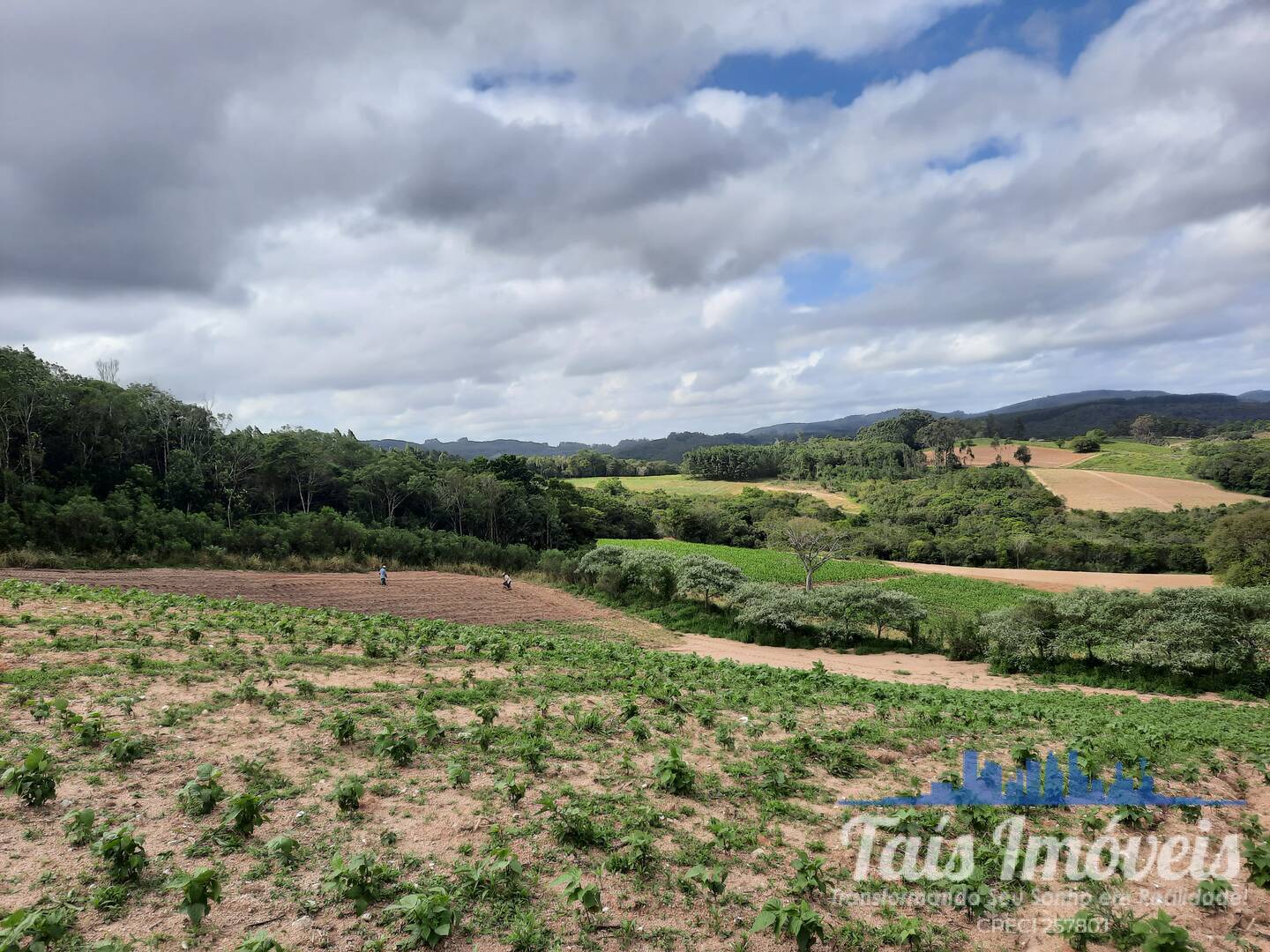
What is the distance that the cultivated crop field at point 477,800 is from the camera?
5242 mm

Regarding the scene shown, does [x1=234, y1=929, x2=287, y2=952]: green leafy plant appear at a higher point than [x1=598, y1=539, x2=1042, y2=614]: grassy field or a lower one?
higher

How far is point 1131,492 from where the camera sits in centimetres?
9056

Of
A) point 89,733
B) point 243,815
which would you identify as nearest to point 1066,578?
point 243,815

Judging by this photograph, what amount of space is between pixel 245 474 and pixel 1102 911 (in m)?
55.4

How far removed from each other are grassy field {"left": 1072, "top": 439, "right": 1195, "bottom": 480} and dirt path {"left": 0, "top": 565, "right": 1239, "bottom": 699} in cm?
11640

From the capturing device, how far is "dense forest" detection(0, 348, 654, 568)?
3294 cm

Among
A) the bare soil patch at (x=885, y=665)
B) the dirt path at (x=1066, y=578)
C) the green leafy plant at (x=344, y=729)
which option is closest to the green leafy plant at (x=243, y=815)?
the green leafy plant at (x=344, y=729)

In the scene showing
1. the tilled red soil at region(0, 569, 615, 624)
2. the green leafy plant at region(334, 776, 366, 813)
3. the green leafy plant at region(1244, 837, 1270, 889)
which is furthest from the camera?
the tilled red soil at region(0, 569, 615, 624)

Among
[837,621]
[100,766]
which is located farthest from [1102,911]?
[837,621]

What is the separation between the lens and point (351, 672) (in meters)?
12.5

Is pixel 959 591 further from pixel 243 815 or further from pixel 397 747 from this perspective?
pixel 243 815

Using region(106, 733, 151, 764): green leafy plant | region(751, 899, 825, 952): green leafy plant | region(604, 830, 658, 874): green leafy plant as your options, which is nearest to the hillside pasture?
region(604, 830, 658, 874): green leafy plant

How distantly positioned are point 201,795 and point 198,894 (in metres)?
2.18

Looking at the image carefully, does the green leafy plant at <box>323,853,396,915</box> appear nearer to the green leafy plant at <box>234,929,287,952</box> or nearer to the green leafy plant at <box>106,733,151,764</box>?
the green leafy plant at <box>234,929,287,952</box>
